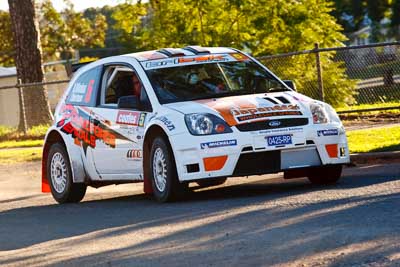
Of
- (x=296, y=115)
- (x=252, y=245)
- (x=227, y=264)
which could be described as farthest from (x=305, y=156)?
(x=227, y=264)

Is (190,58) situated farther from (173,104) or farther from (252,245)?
(252,245)

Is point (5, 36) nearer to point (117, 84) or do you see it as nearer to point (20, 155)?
point (20, 155)

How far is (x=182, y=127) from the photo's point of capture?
11445 mm

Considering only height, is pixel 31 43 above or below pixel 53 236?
above

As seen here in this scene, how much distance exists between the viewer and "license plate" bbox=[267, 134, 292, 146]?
1138 cm

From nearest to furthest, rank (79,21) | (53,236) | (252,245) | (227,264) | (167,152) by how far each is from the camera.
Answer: (227,264) < (252,245) < (53,236) < (167,152) < (79,21)

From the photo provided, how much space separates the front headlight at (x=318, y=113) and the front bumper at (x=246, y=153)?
0.27ft

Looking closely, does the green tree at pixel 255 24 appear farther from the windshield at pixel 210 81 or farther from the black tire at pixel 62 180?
the windshield at pixel 210 81

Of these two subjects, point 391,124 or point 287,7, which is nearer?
point 391,124

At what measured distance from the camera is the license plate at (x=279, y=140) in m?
11.4

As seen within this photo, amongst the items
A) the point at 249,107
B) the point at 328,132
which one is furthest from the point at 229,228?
the point at 328,132

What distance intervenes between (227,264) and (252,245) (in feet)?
2.30

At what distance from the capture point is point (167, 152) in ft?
38.0

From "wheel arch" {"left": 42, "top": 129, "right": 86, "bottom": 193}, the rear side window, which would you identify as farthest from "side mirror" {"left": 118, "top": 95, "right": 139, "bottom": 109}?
"wheel arch" {"left": 42, "top": 129, "right": 86, "bottom": 193}
